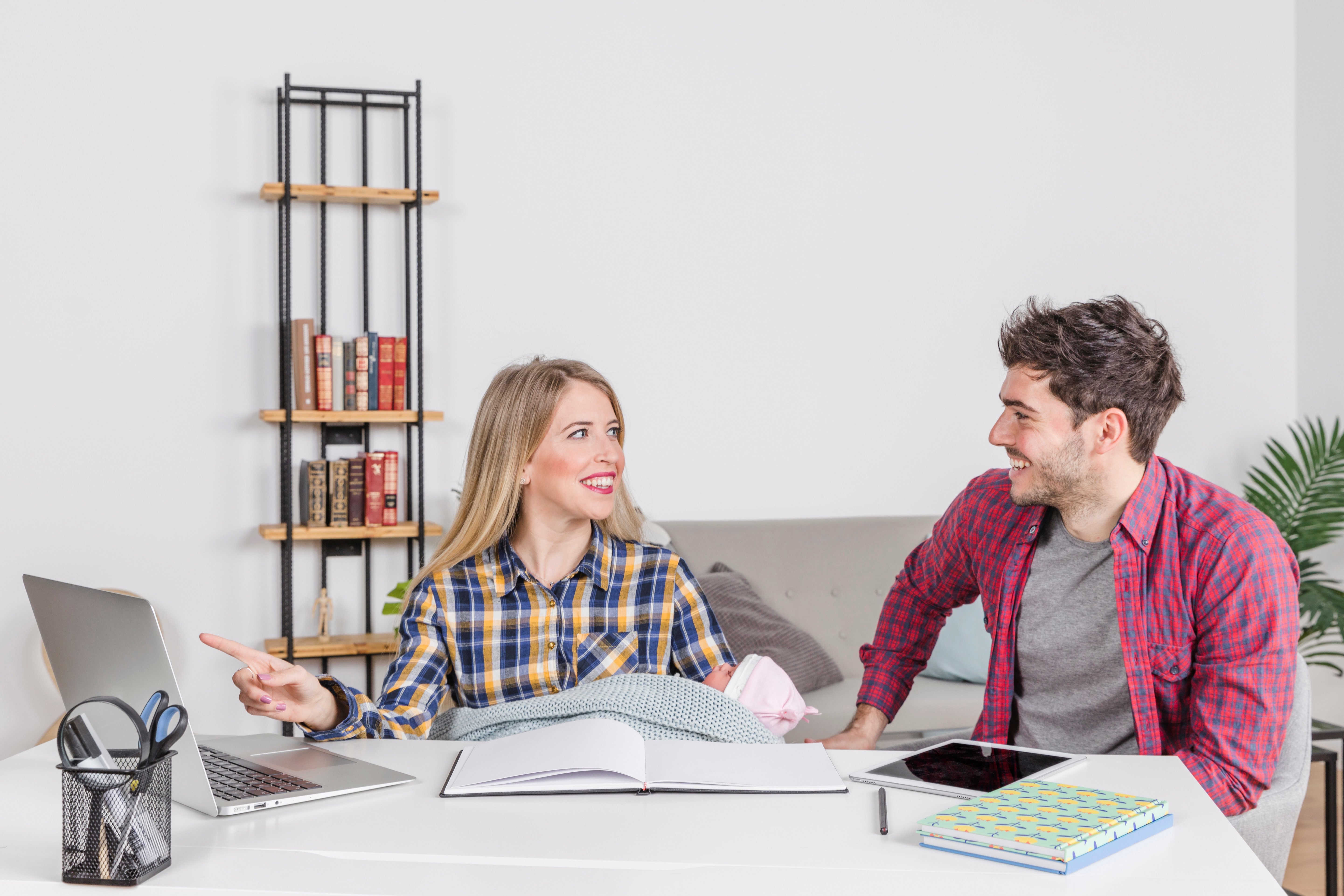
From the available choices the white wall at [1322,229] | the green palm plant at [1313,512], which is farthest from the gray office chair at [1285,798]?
the white wall at [1322,229]

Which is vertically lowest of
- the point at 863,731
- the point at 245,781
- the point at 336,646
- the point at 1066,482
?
the point at 336,646

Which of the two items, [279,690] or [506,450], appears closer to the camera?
[279,690]

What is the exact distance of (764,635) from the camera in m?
2.90

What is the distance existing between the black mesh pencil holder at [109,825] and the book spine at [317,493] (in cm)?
227

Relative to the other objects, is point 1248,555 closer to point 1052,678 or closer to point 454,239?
point 1052,678

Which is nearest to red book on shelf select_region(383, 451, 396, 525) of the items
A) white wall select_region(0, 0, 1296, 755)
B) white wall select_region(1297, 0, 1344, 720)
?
white wall select_region(0, 0, 1296, 755)

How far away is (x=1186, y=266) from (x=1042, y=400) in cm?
262

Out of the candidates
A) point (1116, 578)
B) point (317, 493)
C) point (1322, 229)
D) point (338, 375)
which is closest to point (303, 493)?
point (317, 493)

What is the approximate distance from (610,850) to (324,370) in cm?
243

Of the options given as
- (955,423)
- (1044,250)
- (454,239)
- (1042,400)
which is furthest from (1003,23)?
(1042,400)

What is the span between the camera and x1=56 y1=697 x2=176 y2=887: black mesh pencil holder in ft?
2.94

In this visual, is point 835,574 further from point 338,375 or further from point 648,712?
point 648,712

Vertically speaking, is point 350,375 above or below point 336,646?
above

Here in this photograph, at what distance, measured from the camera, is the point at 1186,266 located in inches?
152
